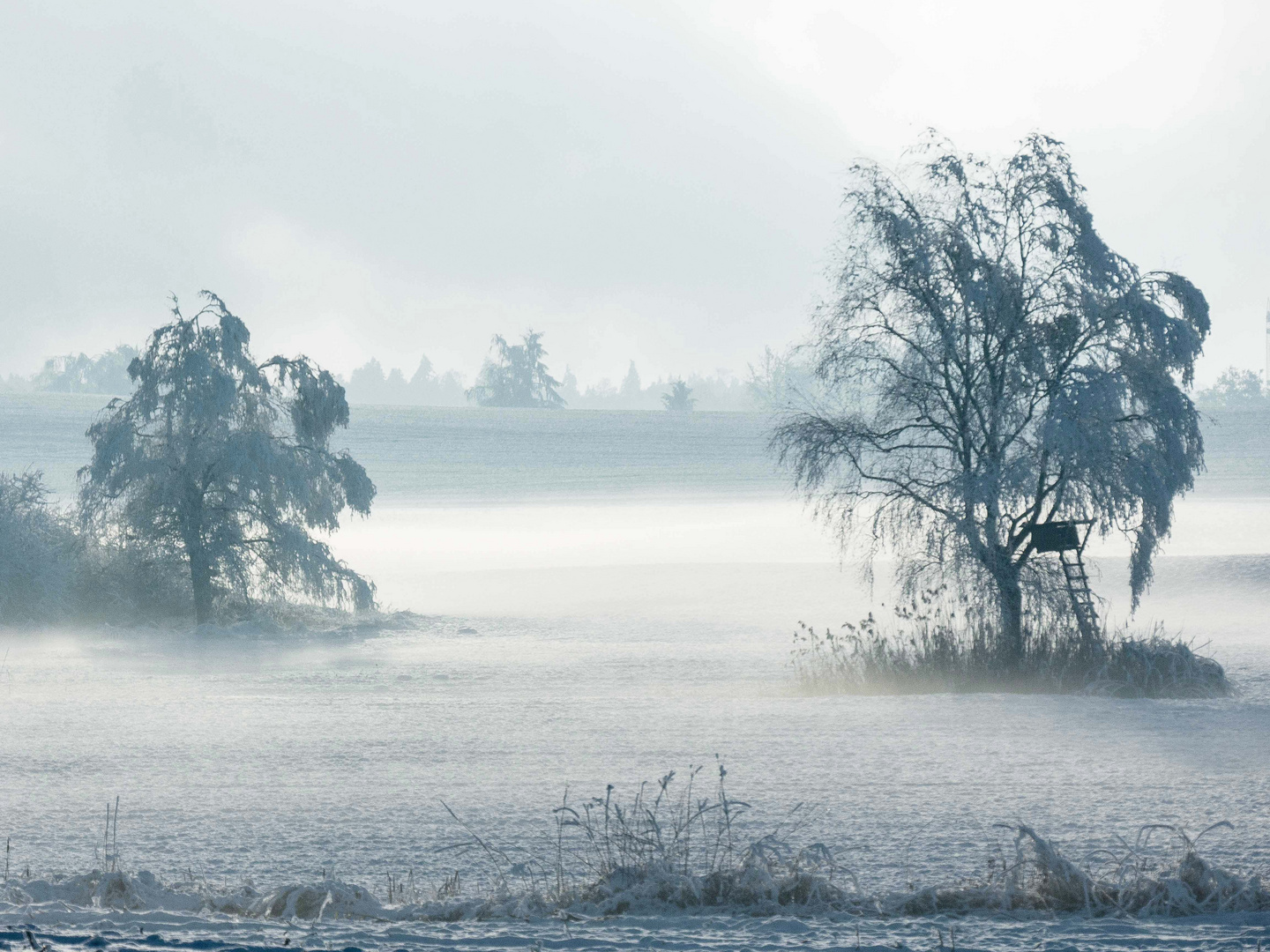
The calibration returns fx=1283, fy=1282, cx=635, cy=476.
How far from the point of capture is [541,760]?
8.98 metres

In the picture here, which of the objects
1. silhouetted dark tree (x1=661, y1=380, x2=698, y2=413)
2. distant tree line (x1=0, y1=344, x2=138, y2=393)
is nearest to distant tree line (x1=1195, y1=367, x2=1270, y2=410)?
silhouetted dark tree (x1=661, y1=380, x2=698, y2=413)

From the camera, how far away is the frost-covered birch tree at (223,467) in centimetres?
2109

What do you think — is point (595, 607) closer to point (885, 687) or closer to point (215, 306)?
point (215, 306)

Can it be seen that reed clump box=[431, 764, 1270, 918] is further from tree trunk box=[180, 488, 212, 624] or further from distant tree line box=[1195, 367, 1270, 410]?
distant tree line box=[1195, 367, 1270, 410]

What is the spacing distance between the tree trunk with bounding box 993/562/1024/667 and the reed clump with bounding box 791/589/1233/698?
0.03 meters

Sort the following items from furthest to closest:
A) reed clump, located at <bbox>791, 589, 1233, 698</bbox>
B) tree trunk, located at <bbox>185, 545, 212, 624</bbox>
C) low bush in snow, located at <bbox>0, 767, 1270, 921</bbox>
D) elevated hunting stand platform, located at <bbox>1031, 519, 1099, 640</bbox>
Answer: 1. tree trunk, located at <bbox>185, 545, 212, 624</bbox>
2. elevated hunting stand platform, located at <bbox>1031, 519, 1099, 640</bbox>
3. reed clump, located at <bbox>791, 589, 1233, 698</bbox>
4. low bush in snow, located at <bbox>0, 767, 1270, 921</bbox>

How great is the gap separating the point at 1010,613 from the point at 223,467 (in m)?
13.1

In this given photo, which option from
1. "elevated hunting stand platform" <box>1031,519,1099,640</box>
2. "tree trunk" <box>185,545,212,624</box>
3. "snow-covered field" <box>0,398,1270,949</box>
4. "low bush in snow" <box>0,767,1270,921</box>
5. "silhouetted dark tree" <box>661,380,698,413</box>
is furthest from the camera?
"silhouetted dark tree" <box>661,380,698,413</box>

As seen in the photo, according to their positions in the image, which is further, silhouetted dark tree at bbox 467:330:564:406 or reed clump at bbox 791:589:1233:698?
silhouetted dark tree at bbox 467:330:564:406

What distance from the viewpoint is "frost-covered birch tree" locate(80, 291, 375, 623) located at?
21094 millimetres

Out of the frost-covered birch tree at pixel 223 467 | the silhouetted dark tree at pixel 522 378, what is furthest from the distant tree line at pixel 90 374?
the frost-covered birch tree at pixel 223 467

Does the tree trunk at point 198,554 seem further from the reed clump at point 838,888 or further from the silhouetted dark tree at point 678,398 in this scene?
the silhouetted dark tree at point 678,398

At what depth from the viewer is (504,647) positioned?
17.8 meters

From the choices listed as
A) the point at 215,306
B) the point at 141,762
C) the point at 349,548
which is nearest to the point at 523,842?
the point at 141,762
